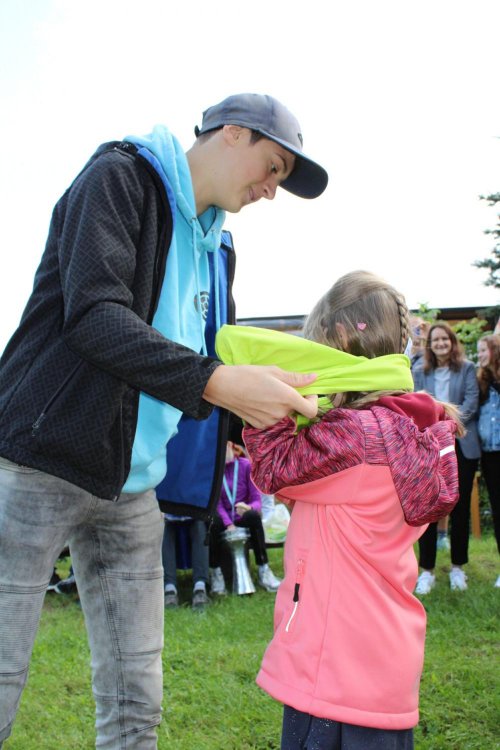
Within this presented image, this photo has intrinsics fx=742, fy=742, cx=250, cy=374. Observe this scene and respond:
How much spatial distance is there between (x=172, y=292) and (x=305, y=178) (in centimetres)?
66

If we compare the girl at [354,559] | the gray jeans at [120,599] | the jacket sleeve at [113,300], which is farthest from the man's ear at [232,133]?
the gray jeans at [120,599]

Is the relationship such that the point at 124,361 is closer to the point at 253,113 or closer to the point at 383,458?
the point at 383,458

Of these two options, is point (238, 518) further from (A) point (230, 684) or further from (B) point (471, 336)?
(B) point (471, 336)

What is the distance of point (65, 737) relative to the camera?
352 cm

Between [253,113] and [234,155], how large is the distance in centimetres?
14

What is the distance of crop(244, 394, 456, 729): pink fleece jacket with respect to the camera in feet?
6.44

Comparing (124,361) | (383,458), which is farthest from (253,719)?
(124,361)

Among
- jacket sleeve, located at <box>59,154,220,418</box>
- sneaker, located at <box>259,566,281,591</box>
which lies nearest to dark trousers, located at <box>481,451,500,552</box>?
sneaker, located at <box>259,566,281,591</box>

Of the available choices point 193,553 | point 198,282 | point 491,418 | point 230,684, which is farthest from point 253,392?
point 193,553

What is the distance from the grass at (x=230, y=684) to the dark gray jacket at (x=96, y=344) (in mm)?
2083

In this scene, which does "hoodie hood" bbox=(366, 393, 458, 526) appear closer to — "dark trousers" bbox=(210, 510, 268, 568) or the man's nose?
the man's nose

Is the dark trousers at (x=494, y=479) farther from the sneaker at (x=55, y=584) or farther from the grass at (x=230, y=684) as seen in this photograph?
the sneaker at (x=55, y=584)

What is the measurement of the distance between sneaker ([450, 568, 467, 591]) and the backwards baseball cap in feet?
15.4

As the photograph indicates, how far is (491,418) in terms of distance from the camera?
21.1ft
